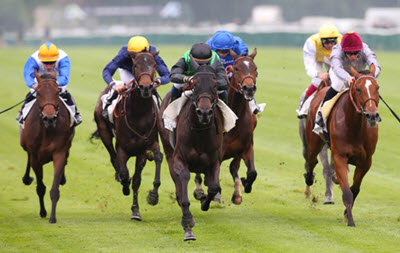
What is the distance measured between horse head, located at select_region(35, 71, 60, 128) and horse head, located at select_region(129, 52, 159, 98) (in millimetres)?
1013

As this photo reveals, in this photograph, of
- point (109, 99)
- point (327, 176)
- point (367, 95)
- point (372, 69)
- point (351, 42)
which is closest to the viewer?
point (367, 95)

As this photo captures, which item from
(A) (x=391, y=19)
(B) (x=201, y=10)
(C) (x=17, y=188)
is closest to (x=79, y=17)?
(B) (x=201, y=10)

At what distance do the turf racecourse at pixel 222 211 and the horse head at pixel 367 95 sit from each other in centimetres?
130

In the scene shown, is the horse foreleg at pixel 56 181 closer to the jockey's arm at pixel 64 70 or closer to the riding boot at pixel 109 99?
the jockey's arm at pixel 64 70

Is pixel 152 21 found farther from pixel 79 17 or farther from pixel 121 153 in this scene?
pixel 121 153

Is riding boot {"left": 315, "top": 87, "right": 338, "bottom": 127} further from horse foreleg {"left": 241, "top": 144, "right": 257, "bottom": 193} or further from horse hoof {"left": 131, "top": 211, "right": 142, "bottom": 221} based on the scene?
horse hoof {"left": 131, "top": 211, "right": 142, "bottom": 221}

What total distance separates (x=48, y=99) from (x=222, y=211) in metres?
2.77

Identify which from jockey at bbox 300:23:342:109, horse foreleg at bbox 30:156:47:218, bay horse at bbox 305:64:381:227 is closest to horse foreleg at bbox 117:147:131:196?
horse foreleg at bbox 30:156:47:218

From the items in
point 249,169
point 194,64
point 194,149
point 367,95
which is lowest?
point 249,169

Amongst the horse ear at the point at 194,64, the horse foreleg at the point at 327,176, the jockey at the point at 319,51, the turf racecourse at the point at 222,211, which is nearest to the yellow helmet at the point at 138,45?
the horse ear at the point at 194,64

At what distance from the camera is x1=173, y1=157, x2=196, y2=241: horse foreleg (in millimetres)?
8539

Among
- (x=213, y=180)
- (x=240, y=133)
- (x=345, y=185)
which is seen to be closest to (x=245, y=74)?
(x=240, y=133)

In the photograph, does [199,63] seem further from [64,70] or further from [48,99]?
[64,70]

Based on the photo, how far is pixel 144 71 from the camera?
9.46 meters
